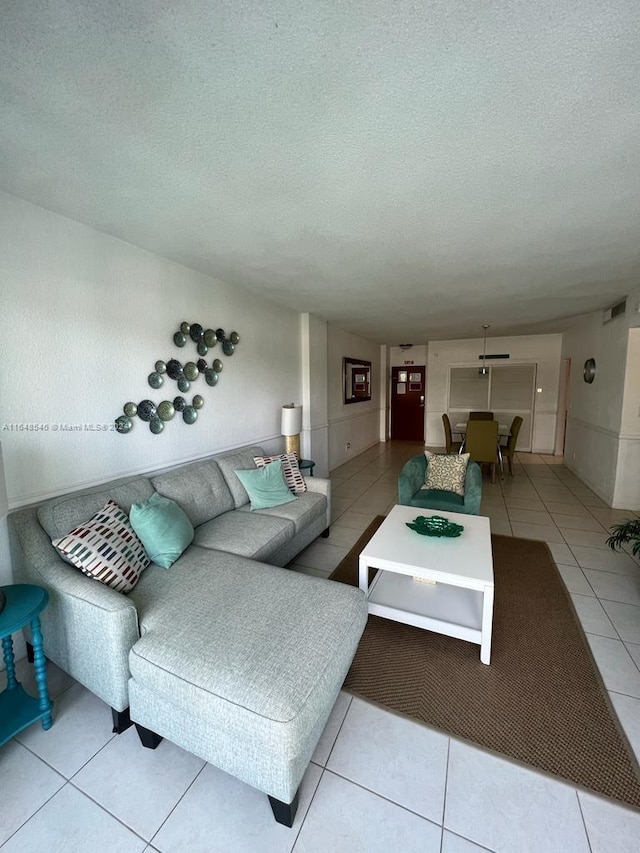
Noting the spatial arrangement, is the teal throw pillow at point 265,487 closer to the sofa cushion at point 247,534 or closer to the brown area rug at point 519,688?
the sofa cushion at point 247,534

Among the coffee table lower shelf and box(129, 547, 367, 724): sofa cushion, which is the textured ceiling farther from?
the coffee table lower shelf

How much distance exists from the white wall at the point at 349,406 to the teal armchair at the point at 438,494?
2.48 meters

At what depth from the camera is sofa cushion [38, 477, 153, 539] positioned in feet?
5.69

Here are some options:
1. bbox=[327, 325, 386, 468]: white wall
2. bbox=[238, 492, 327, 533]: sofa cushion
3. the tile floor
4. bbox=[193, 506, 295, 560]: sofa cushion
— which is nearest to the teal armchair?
bbox=[238, 492, 327, 533]: sofa cushion

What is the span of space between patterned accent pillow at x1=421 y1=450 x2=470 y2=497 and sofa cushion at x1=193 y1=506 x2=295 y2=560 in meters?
1.54

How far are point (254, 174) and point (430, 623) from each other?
243cm

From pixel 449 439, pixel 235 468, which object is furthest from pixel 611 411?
pixel 235 468

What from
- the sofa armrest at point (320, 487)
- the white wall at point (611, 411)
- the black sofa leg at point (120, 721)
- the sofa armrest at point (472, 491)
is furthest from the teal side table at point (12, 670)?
the white wall at point (611, 411)

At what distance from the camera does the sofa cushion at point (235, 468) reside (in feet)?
9.12

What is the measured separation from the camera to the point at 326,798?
1.21 m

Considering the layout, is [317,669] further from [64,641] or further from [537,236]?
[537,236]

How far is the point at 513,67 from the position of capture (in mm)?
1056

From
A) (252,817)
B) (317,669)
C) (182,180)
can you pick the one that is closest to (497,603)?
(317,669)

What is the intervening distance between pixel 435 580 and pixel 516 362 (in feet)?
20.4
